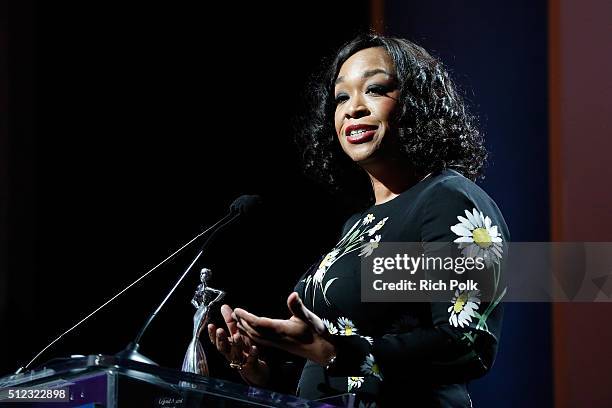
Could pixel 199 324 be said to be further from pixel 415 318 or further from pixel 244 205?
pixel 415 318

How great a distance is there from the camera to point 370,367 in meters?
1.30

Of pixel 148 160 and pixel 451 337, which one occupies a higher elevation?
pixel 148 160

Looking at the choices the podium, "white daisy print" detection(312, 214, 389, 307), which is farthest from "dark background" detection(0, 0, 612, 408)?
the podium

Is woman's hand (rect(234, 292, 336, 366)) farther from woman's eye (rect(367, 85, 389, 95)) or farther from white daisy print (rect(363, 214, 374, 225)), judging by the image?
woman's eye (rect(367, 85, 389, 95))

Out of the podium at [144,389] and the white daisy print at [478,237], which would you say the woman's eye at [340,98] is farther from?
the podium at [144,389]

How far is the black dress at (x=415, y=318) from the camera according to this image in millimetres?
1328

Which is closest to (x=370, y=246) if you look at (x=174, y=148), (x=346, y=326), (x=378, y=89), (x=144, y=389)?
(x=346, y=326)

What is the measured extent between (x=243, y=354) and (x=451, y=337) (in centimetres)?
48

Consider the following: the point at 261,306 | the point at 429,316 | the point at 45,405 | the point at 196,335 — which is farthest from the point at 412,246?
the point at 261,306

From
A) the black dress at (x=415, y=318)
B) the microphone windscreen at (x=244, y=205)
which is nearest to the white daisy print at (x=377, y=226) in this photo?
the black dress at (x=415, y=318)

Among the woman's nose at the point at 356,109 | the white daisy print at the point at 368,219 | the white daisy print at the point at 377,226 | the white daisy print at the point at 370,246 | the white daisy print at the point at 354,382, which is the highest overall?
the woman's nose at the point at 356,109

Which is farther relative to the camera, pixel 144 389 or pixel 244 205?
pixel 244 205

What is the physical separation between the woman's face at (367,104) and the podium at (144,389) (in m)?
0.76

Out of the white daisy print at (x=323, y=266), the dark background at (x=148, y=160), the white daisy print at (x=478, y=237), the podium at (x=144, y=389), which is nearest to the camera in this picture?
the podium at (x=144, y=389)
